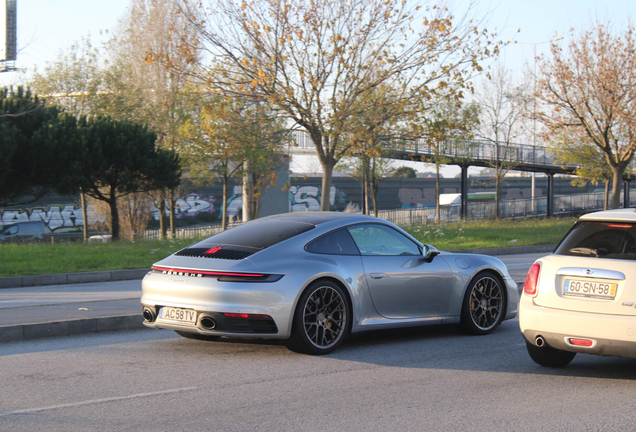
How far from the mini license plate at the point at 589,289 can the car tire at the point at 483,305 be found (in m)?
2.13

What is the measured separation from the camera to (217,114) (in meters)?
21.2

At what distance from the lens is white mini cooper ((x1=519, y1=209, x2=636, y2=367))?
523 cm

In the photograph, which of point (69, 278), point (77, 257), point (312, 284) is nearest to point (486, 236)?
point (77, 257)

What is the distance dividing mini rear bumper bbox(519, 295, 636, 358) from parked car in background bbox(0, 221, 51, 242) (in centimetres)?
4300

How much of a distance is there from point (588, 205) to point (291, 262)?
51.5 metres

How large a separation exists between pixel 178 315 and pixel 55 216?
46.6 metres

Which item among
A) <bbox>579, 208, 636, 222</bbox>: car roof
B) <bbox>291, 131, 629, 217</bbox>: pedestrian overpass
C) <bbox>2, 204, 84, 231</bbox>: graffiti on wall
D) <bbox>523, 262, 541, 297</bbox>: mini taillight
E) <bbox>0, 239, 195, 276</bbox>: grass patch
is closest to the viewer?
<bbox>579, 208, 636, 222</bbox>: car roof

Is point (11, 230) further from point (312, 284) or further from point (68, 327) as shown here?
point (312, 284)

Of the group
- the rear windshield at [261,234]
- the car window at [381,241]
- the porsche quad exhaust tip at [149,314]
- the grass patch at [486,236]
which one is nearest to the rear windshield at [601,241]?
the car window at [381,241]

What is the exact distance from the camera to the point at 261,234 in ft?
22.3

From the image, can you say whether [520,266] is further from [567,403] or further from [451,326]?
[567,403]

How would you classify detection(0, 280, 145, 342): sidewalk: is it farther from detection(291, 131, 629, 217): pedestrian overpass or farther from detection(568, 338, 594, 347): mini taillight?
detection(291, 131, 629, 217): pedestrian overpass

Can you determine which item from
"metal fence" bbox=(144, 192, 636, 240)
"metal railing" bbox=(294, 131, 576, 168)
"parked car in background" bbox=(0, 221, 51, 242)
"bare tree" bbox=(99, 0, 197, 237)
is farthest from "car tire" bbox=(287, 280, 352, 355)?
"parked car in background" bbox=(0, 221, 51, 242)

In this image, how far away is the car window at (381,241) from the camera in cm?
705
